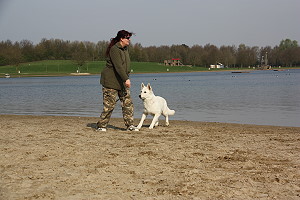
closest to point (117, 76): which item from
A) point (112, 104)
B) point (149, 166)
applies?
point (112, 104)

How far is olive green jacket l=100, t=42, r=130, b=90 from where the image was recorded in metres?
9.32

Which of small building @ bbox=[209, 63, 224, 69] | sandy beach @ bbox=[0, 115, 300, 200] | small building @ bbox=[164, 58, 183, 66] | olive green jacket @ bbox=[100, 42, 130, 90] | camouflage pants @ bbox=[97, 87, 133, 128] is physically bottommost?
sandy beach @ bbox=[0, 115, 300, 200]

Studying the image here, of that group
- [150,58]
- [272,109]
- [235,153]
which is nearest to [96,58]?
[150,58]

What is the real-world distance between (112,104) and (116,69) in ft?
3.32

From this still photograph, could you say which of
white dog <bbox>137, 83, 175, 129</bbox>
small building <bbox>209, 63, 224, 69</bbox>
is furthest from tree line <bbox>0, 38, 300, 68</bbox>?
white dog <bbox>137, 83, 175, 129</bbox>

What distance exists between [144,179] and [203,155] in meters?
1.86

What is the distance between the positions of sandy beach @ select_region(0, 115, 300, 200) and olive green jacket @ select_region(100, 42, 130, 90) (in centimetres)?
137

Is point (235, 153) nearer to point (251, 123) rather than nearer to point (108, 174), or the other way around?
point (108, 174)

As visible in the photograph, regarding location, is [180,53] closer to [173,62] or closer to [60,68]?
[173,62]

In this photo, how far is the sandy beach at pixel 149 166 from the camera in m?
4.65

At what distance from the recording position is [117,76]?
9680 millimetres

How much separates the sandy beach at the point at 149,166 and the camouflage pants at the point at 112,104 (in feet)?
2.79

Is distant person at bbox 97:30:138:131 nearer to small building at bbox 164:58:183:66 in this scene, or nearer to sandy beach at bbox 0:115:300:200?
sandy beach at bbox 0:115:300:200

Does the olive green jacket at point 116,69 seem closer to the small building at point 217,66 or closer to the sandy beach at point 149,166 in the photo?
the sandy beach at point 149,166
